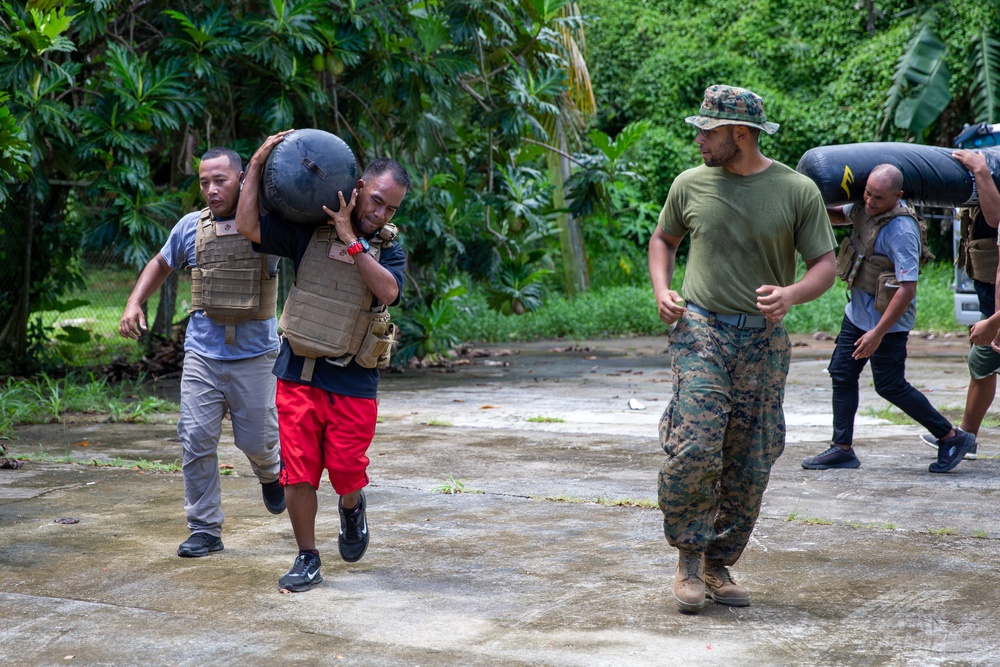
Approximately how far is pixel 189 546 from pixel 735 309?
2417 millimetres

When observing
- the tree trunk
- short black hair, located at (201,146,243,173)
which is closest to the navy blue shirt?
short black hair, located at (201,146,243,173)

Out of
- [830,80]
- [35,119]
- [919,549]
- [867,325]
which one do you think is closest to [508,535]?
[919,549]

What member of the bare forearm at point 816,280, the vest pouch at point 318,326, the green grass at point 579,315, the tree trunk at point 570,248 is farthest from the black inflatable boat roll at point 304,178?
the tree trunk at point 570,248

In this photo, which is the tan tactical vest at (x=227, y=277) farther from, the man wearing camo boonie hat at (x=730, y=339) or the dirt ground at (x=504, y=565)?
the man wearing camo boonie hat at (x=730, y=339)

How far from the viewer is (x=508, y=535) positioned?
16.1ft

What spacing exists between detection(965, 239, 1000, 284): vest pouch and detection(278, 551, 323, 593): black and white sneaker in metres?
4.17

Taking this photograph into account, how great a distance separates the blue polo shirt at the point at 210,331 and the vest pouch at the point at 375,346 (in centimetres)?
83

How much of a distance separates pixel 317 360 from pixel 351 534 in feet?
2.39

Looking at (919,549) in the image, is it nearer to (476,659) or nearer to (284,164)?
(476,659)

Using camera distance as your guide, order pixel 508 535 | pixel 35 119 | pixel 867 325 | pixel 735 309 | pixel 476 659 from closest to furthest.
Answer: pixel 476 659, pixel 735 309, pixel 508 535, pixel 867 325, pixel 35 119

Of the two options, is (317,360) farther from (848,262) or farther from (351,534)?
(848,262)

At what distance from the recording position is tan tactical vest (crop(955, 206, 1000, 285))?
6.23m

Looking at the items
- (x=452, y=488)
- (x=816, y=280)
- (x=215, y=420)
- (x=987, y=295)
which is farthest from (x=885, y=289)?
(x=215, y=420)

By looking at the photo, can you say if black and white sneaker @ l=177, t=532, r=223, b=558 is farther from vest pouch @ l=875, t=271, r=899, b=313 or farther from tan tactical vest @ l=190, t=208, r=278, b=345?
vest pouch @ l=875, t=271, r=899, b=313
